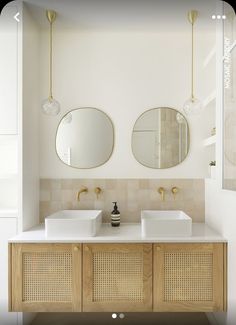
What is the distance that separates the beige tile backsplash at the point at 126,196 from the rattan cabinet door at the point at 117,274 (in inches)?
21.6

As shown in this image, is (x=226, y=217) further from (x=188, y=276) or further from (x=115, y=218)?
(x=115, y=218)

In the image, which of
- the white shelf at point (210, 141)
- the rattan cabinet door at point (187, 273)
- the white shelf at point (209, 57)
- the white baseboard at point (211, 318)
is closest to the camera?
the white baseboard at point (211, 318)

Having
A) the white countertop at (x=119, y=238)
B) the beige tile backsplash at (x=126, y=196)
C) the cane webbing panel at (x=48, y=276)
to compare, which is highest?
the beige tile backsplash at (x=126, y=196)

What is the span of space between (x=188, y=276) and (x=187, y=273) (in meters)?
0.02

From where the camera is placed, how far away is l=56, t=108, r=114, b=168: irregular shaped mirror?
7.72 feet

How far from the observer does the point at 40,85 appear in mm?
2365

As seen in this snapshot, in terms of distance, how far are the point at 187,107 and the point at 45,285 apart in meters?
1.61

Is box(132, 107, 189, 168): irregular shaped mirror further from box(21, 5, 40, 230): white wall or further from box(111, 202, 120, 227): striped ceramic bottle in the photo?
box(21, 5, 40, 230): white wall

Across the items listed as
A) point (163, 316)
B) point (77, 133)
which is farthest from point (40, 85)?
point (163, 316)

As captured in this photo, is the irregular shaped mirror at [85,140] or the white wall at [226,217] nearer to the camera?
the white wall at [226,217]

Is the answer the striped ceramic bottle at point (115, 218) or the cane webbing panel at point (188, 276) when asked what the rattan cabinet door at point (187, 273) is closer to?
the cane webbing panel at point (188, 276)

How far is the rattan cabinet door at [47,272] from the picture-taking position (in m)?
1.79

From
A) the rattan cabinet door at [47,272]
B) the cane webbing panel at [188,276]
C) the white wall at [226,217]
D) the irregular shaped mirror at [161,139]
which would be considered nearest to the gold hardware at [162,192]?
the irregular shaped mirror at [161,139]

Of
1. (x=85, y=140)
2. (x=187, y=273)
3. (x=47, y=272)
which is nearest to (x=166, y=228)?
(x=187, y=273)
